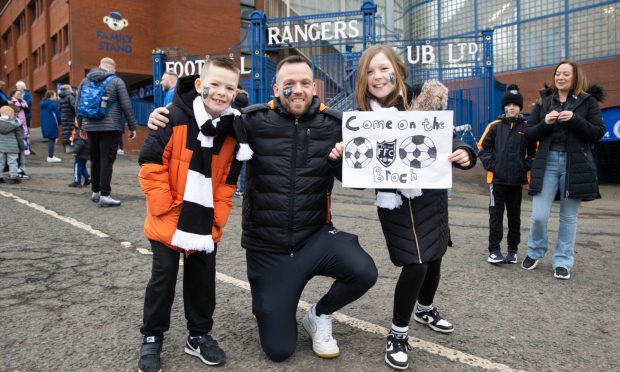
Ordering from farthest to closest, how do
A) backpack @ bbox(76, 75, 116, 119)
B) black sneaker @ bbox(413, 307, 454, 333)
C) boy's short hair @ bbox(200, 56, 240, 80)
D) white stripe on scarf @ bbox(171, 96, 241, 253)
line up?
backpack @ bbox(76, 75, 116, 119), black sneaker @ bbox(413, 307, 454, 333), boy's short hair @ bbox(200, 56, 240, 80), white stripe on scarf @ bbox(171, 96, 241, 253)

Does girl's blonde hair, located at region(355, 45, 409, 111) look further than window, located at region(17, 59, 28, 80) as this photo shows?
No

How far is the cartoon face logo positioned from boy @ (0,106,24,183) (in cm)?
1497

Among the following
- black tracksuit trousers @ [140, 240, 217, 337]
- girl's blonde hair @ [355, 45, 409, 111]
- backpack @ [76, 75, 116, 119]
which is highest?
backpack @ [76, 75, 116, 119]

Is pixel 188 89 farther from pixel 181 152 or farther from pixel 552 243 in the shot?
pixel 552 243

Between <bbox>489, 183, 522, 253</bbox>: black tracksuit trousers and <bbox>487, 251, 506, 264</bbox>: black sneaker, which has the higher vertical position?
<bbox>489, 183, 522, 253</bbox>: black tracksuit trousers

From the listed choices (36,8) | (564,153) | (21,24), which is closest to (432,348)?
(564,153)

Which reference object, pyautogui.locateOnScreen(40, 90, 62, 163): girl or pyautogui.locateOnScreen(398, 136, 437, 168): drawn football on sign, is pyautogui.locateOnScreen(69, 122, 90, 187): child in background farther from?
pyautogui.locateOnScreen(398, 136, 437, 168): drawn football on sign

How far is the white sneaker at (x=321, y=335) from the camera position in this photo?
2.90 m

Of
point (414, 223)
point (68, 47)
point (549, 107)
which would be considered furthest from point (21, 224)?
point (68, 47)

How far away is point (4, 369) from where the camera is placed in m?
2.65

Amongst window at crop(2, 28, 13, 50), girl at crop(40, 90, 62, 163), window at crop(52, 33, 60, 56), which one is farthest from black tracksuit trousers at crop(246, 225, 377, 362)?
window at crop(2, 28, 13, 50)

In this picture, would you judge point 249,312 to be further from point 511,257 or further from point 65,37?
point 65,37

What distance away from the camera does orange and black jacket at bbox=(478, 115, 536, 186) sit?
5.11 meters

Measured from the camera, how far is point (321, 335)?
296cm
